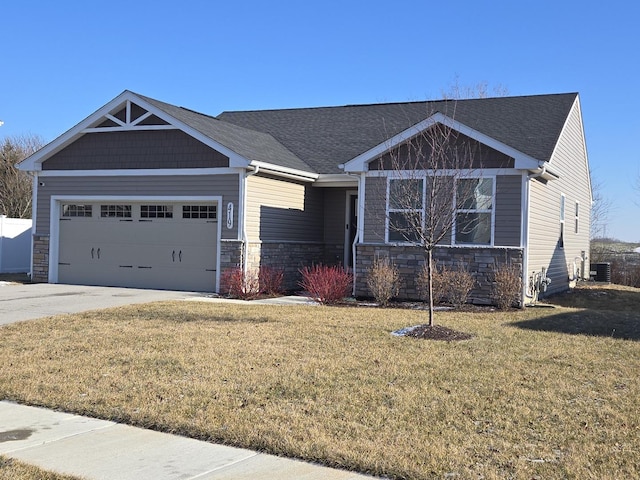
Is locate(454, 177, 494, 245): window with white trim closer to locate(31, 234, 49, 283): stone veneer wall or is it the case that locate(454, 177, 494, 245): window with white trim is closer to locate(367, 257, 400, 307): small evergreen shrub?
locate(367, 257, 400, 307): small evergreen shrub

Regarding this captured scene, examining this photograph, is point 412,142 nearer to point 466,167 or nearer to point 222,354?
point 466,167

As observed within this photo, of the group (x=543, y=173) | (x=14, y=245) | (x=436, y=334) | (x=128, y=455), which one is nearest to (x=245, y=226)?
(x=543, y=173)

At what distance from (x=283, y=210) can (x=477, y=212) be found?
5.50 m

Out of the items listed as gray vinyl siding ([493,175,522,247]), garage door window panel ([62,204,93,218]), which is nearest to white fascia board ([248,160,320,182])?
garage door window panel ([62,204,93,218])

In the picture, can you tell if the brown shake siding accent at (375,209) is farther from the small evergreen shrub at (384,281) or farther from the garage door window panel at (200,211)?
the garage door window panel at (200,211)

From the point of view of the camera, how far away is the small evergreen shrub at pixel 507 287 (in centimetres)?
1428

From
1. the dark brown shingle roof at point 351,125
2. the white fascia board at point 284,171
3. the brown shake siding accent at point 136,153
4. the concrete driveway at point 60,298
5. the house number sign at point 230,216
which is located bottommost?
the concrete driveway at point 60,298

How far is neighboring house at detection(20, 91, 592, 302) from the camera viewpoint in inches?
595

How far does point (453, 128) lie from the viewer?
15.0 m

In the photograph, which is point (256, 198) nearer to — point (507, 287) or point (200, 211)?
point (200, 211)

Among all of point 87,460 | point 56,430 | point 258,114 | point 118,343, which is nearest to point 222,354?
point 118,343

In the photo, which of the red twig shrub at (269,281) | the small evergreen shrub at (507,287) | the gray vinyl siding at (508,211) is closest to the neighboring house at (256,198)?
the gray vinyl siding at (508,211)

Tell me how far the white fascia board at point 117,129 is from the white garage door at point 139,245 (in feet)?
4.95

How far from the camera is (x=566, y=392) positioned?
271 inches
